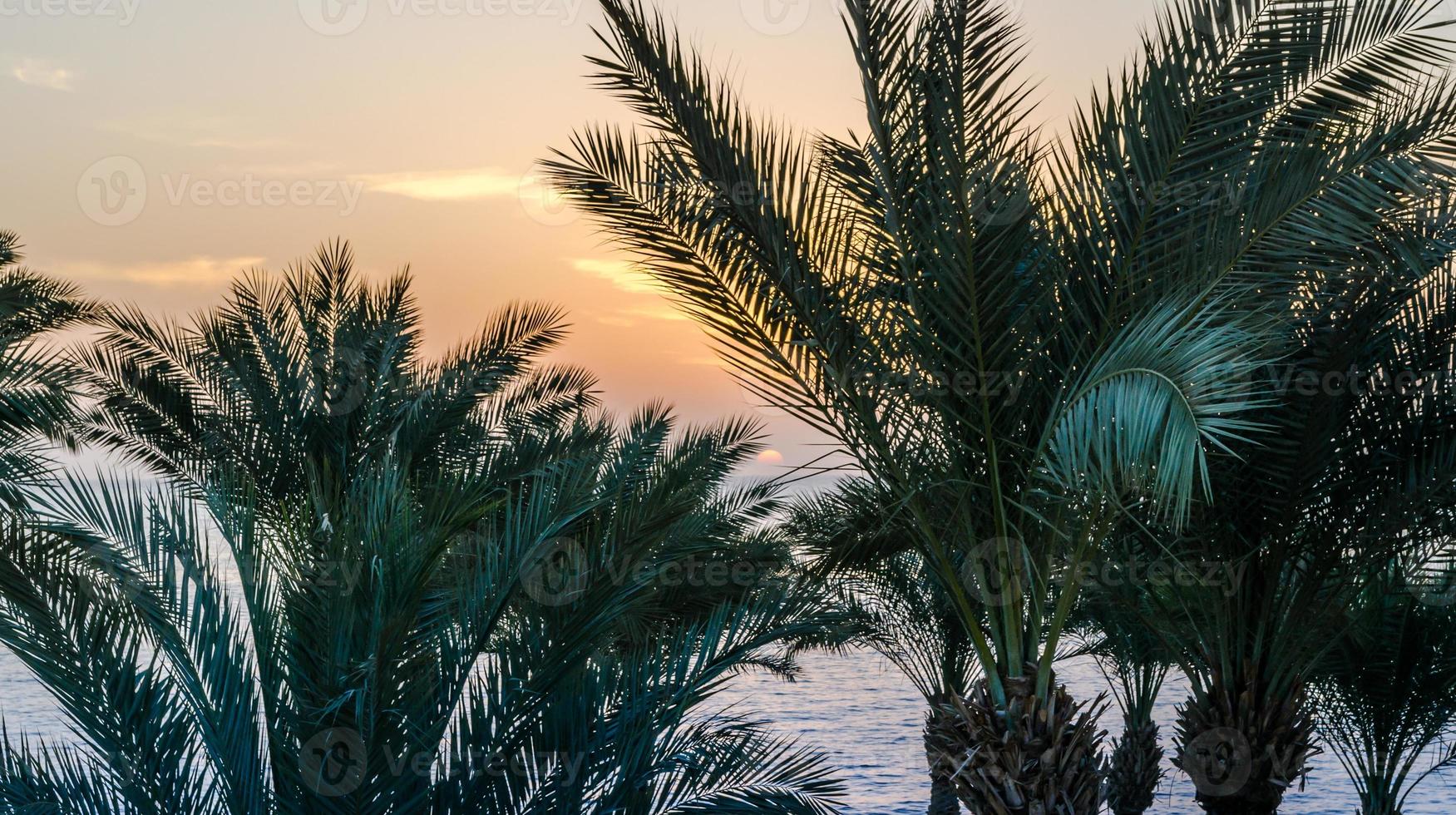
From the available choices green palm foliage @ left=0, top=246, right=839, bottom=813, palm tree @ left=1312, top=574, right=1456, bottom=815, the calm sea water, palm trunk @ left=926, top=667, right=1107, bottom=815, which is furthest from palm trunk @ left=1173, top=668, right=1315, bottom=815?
the calm sea water

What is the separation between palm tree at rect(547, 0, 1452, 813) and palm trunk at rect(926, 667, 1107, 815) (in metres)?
0.01

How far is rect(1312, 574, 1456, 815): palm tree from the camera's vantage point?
8.28 metres

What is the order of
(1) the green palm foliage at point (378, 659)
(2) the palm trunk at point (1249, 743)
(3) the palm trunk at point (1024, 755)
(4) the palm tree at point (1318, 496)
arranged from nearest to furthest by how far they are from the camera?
(1) the green palm foliage at point (378, 659)
(3) the palm trunk at point (1024, 755)
(4) the palm tree at point (1318, 496)
(2) the palm trunk at point (1249, 743)

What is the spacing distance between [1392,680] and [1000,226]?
5.73m

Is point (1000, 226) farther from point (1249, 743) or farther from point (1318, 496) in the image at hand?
point (1249, 743)

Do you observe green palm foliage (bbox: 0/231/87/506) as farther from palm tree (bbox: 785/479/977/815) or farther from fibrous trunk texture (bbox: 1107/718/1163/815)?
fibrous trunk texture (bbox: 1107/718/1163/815)

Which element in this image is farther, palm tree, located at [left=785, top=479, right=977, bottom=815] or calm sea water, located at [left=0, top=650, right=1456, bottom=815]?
calm sea water, located at [left=0, top=650, right=1456, bottom=815]

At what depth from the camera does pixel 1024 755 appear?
5191 millimetres

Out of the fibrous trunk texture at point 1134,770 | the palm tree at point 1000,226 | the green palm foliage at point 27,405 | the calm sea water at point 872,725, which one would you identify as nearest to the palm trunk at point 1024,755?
the palm tree at point 1000,226

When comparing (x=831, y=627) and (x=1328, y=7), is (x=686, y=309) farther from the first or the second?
(x=1328, y=7)

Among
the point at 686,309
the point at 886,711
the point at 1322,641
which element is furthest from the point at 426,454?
the point at 886,711

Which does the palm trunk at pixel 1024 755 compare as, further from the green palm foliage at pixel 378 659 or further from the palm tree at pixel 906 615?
the palm tree at pixel 906 615

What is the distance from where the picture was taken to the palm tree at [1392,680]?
27.2 ft

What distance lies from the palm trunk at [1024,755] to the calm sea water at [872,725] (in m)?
5.15
